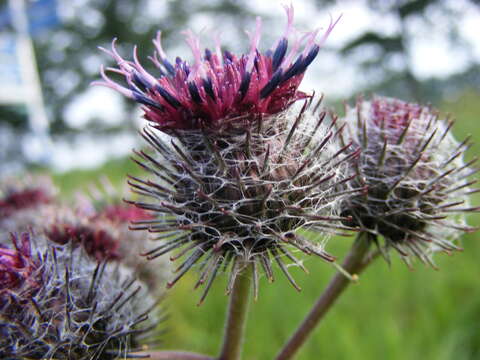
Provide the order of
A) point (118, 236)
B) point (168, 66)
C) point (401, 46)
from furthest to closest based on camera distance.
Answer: point (401, 46) < point (118, 236) < point (168, 66)

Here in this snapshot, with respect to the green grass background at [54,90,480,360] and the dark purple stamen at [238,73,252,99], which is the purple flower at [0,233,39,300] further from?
the green grass background at [54,90,480,360]

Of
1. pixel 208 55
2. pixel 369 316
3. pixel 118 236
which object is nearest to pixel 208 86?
pixel 208 55

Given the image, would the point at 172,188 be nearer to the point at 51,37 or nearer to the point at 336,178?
the point at 336,178

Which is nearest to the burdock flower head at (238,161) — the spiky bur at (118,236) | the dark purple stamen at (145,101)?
the dark purple stamen at (145,101)

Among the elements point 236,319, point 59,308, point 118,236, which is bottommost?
point 59,308

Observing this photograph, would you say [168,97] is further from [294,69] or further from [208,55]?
[294,69]

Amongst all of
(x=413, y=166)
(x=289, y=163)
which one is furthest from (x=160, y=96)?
(x=413, y=166)
